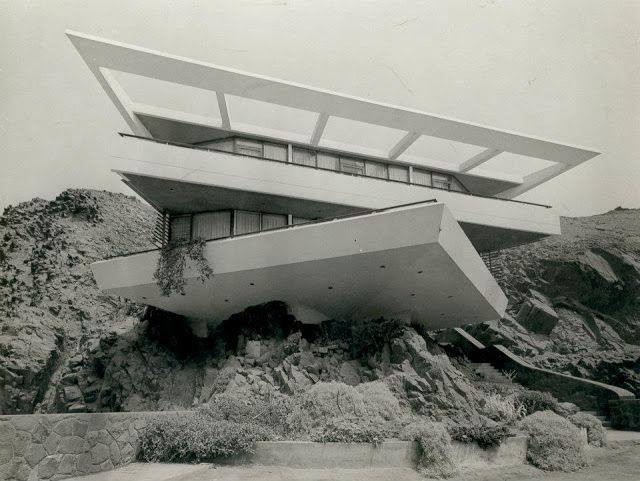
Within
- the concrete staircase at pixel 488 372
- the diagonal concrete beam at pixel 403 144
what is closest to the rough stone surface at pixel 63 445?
the diagonal concrete beam at pixel 403 144

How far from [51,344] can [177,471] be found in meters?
19.4

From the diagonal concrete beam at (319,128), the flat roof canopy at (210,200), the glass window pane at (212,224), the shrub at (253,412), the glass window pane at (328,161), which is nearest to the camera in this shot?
the shrub at (253,412)

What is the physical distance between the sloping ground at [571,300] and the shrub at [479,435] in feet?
48.9

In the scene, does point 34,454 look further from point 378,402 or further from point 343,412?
point 378,402

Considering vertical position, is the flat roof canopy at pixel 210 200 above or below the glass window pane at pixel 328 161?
below

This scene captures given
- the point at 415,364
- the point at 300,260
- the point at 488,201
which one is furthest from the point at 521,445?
the point at 488,201

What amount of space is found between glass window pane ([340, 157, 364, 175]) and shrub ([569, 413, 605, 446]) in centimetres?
1252

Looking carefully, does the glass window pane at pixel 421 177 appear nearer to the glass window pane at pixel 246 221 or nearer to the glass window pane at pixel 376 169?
the glass window pane at pixel 376 169

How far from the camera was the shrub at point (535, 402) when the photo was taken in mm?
14961

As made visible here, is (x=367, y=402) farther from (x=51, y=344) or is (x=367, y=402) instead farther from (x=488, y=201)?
(x=51, y=344)

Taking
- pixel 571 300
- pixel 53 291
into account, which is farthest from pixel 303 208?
pixel 571 300

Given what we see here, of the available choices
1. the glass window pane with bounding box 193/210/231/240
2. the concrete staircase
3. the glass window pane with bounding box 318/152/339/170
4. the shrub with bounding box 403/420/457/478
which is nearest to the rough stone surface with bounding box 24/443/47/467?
the shrub with bounding box 403/420/457/478

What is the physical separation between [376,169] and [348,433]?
47.2ft

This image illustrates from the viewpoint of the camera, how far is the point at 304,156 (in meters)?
20.3
